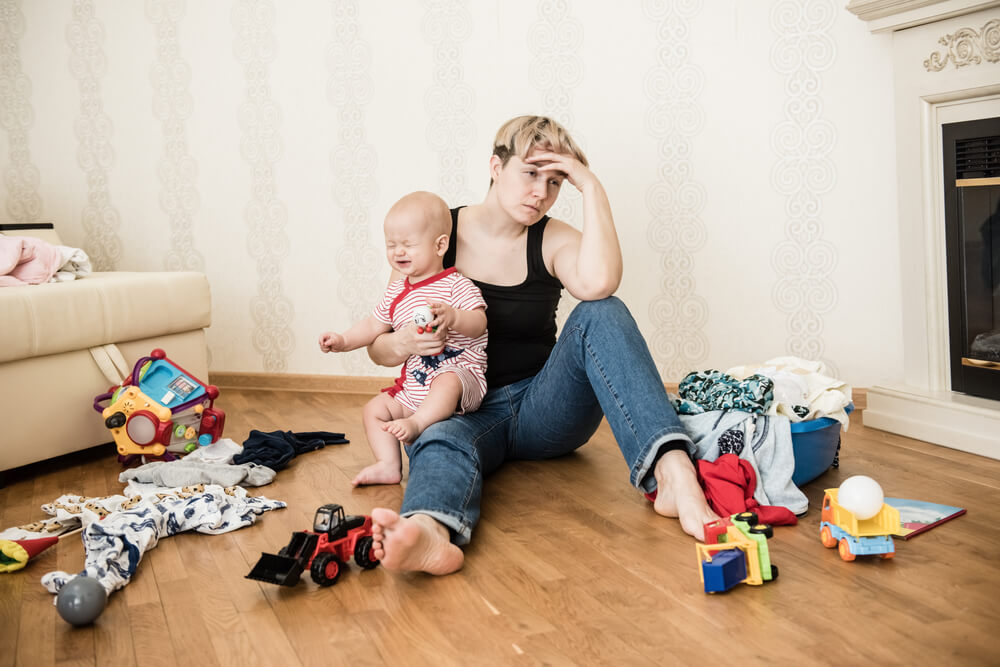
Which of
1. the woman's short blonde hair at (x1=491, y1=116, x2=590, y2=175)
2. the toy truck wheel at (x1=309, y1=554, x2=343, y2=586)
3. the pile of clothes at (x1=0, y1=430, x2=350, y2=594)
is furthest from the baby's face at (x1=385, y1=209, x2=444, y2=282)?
the toy truck wheel at (x1=309, y1=554, x2=343, y2=586)

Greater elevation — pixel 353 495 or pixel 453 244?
pixel 453 244

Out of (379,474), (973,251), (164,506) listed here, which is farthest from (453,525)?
(973,251)

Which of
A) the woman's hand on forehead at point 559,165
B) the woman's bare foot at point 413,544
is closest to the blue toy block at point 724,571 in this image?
the woman's bare foot at point 413,544

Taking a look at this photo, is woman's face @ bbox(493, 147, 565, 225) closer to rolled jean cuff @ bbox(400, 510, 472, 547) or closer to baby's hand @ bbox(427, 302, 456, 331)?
baby's hand @ bbox(427, 302, 456, 331)

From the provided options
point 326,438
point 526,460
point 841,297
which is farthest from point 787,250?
point 326,438

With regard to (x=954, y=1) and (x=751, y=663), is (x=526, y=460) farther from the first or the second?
(x=954, y=1)

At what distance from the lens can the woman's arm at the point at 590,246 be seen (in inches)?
68.7

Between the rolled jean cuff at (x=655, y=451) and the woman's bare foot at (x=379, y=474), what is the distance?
0.60 meters

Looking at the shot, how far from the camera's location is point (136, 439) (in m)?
2.21

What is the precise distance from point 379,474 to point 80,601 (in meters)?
0.80

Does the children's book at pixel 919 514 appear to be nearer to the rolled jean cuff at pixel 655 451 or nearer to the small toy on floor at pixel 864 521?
the small toy on floor at pixel 864 521

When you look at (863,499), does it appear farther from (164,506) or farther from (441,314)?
(164,506)

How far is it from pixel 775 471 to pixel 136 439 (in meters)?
1.58

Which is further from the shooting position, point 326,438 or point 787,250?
point 787,250
